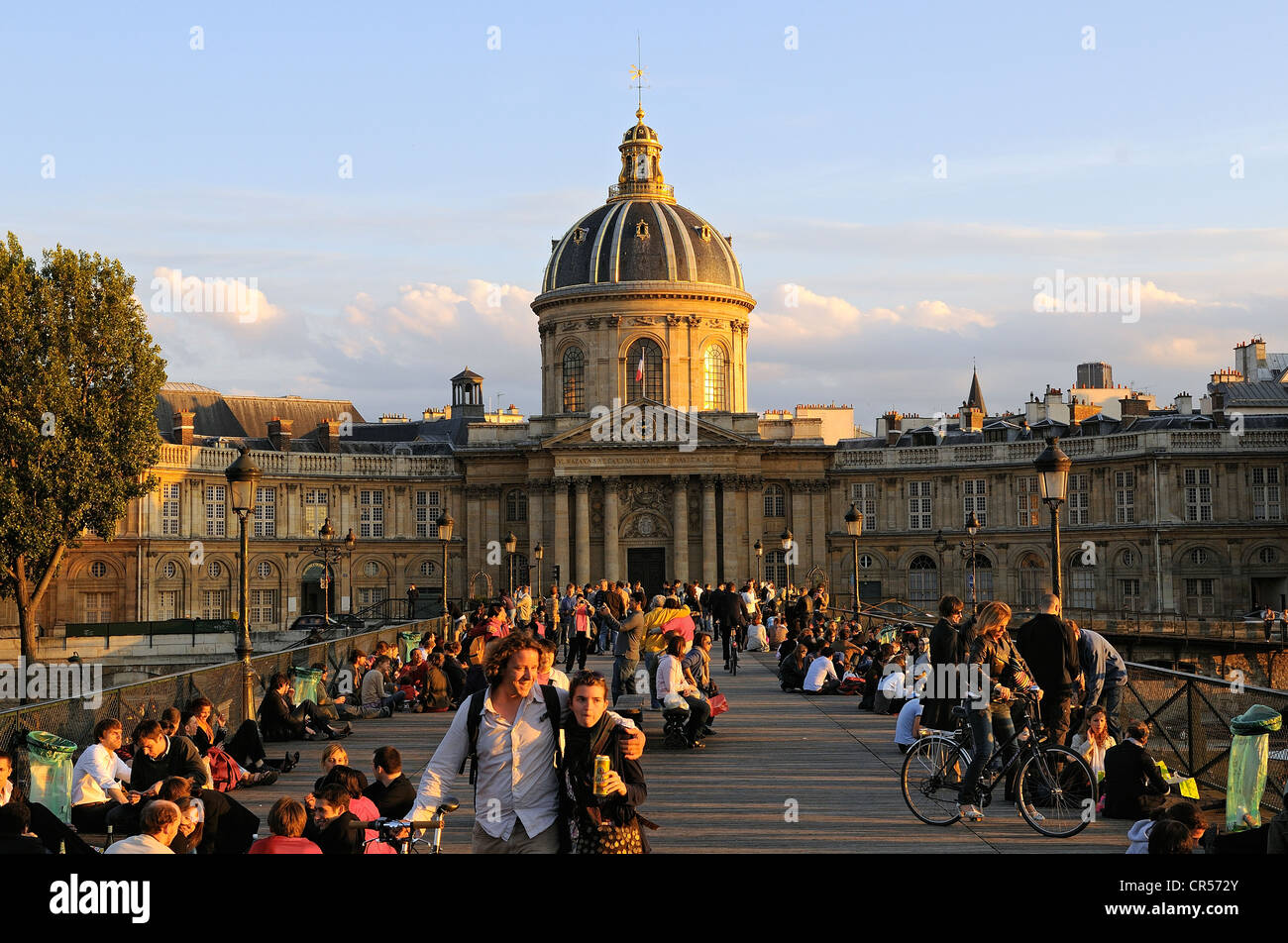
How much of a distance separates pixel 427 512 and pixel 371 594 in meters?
5.19

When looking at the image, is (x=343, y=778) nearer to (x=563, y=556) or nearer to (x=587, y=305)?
(x=563, y=556)

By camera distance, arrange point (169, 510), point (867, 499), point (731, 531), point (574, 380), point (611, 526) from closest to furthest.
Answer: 1. point (169, 510)
2. point (611, 526)
3. point (731, 531)
4. point (867, 499)
5. point (574, 380)

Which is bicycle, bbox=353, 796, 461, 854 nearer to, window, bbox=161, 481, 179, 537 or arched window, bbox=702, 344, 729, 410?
window, bbox=161, 481, 179, 537

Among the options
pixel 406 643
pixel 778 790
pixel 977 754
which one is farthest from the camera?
pixel 406 643

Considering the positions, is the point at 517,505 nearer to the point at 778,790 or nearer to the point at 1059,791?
the point at 778,790

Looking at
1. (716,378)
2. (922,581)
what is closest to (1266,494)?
(922,581)

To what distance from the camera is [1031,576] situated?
69750 mm

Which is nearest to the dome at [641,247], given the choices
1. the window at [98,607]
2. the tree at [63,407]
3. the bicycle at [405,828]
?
the window at [98,607]

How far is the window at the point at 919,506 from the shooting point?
237 ft

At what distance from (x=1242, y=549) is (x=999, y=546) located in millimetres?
11489

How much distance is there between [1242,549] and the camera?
64062mm

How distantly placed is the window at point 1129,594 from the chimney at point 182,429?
46.1 metres
